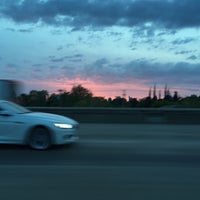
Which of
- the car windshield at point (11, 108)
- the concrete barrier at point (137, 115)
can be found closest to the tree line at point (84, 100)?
the concrete barrier at point (137, 115)

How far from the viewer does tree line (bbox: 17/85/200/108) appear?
3536 centimetres

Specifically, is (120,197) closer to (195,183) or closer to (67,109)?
(195,183)

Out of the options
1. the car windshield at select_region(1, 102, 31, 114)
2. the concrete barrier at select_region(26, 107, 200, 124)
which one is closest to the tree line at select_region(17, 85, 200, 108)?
the concrete barrier at select_region(26, 107, 200, 124)

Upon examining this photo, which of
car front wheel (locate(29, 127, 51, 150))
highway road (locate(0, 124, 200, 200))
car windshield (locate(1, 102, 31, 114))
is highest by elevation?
car windshield (locate(1, 102, 31, 114))

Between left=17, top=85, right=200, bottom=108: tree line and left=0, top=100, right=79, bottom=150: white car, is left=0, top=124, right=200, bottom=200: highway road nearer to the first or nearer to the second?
left=0, top=100, right=79, bottom=150: white car

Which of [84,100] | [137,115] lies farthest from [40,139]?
[84,100]

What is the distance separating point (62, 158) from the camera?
39.0 ft

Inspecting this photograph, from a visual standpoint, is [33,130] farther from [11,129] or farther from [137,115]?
[137,115]

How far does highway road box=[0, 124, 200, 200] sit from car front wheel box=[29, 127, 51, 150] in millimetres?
194

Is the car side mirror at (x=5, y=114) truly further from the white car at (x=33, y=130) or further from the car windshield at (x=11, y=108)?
the car windshield at (x=11, y=108)

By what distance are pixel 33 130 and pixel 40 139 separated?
31 centimetres

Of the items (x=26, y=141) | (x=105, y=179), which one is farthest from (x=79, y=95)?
(x=105, y=179)

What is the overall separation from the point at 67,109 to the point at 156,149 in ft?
32.1

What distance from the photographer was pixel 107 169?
10070 millimetres
